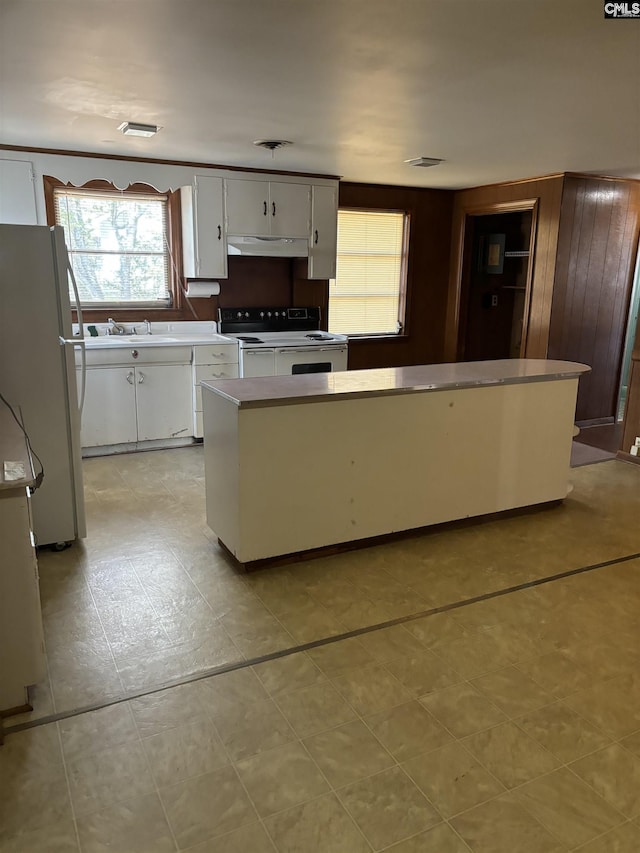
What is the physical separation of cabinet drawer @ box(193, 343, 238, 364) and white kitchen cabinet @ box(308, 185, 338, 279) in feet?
3.61

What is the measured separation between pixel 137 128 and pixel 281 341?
213 cm

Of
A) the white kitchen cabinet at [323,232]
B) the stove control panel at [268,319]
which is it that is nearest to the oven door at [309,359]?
the stove control panel at [268,319]

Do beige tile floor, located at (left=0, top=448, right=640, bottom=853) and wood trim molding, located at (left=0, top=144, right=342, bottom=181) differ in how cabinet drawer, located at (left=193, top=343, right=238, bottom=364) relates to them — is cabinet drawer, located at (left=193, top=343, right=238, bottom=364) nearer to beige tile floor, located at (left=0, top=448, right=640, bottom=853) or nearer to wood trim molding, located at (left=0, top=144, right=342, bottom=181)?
wood trim molding, located at (left=0, top=144, right=342, bottom=181)

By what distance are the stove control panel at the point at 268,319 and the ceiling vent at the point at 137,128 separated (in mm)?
1971

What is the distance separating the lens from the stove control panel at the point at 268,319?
5.70 m

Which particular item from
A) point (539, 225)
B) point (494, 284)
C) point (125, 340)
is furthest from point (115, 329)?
point (494, 284)

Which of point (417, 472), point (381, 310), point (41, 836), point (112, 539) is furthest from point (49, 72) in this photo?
point (381, 310)

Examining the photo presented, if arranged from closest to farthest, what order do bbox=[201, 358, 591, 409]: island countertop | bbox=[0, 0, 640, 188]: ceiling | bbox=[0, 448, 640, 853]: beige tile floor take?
bbox=[0, 448, 640, 853]: beige tile floor
bbox=[0, 0, 640, 188]: ceiling
bbox=[201, 358, 591, 409]: island countertop

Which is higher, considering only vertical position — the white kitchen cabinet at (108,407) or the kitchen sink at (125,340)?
the kitchen sink at (125,340)

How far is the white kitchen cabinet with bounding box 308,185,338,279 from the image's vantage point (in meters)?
5.62

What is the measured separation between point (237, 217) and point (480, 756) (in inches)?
176

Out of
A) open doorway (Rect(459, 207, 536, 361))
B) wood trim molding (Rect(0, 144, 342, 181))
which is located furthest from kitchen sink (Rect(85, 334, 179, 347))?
open doorway (Rect(459, 207, 536, 361))

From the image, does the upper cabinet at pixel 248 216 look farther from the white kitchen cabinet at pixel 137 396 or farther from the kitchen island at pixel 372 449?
the kitchen island at pixel 372 449

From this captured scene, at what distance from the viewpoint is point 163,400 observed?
5094 mm
